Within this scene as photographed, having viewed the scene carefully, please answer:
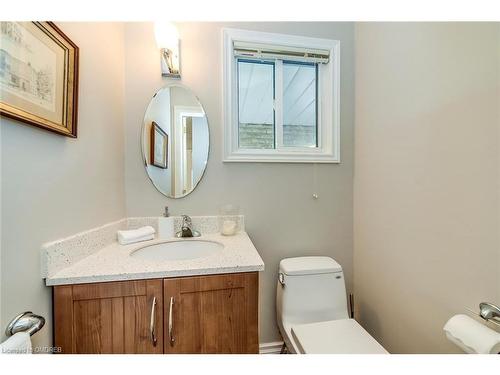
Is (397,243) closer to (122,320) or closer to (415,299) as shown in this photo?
(415,299)

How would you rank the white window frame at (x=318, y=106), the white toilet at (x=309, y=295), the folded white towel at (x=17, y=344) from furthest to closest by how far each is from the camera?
the white window frame at (x=318, y=106)
the white toilet at (x=309, y=295)
the folded white towel at (x=17, y=344)

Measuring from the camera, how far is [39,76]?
659 millimetres

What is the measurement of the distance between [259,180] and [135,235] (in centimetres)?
77

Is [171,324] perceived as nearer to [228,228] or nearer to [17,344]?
[17,344]

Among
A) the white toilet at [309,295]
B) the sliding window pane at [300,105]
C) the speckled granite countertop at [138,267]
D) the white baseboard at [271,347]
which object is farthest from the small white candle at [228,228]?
the white baseboard at [271,347]

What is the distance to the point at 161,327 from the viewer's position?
2.41ft

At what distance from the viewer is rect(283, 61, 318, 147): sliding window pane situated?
148 centimetres

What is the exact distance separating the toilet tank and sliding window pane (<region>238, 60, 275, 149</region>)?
84cm

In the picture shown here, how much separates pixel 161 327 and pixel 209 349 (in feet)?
0.65

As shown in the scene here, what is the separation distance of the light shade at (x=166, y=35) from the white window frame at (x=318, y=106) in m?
A: 0.30

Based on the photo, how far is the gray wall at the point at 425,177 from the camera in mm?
733

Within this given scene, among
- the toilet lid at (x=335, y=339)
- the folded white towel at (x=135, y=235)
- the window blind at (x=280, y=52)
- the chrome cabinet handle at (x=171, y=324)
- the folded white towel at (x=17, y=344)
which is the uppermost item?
the window blind at (x=280, y=52)

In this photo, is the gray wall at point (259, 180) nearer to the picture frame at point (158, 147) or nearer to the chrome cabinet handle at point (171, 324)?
the picture frame at point (158, 147)

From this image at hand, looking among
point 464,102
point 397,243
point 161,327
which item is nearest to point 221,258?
point 161,327
